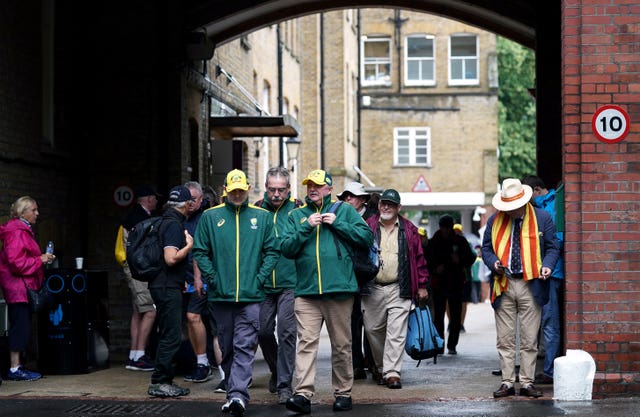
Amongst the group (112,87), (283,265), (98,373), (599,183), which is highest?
(112,87)

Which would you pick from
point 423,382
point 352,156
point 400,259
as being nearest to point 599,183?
point 400,259

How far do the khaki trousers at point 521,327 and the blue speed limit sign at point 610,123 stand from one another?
4.97ft

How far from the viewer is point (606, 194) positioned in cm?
1079

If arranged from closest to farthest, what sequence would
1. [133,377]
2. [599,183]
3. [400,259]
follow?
[599,183] < [400,259] < [133,377]

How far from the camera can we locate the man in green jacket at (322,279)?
1009 cm

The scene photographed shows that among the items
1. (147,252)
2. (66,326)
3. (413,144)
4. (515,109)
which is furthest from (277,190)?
(515,109)

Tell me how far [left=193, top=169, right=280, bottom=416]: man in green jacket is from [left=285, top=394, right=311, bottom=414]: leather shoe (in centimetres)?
41

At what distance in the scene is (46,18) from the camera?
51.2 feet

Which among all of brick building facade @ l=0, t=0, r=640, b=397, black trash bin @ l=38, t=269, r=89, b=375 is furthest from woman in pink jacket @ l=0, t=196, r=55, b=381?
brick building facade @ l=0, t=0, r=640, b=397

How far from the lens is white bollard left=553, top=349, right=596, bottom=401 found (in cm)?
1062

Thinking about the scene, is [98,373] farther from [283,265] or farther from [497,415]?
[497,415]

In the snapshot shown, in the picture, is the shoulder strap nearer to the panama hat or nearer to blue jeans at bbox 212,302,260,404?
blue jeans at bbox 212,302,260,404

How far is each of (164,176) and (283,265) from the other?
643 centimetres

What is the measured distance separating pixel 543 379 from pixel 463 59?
41.2 m
